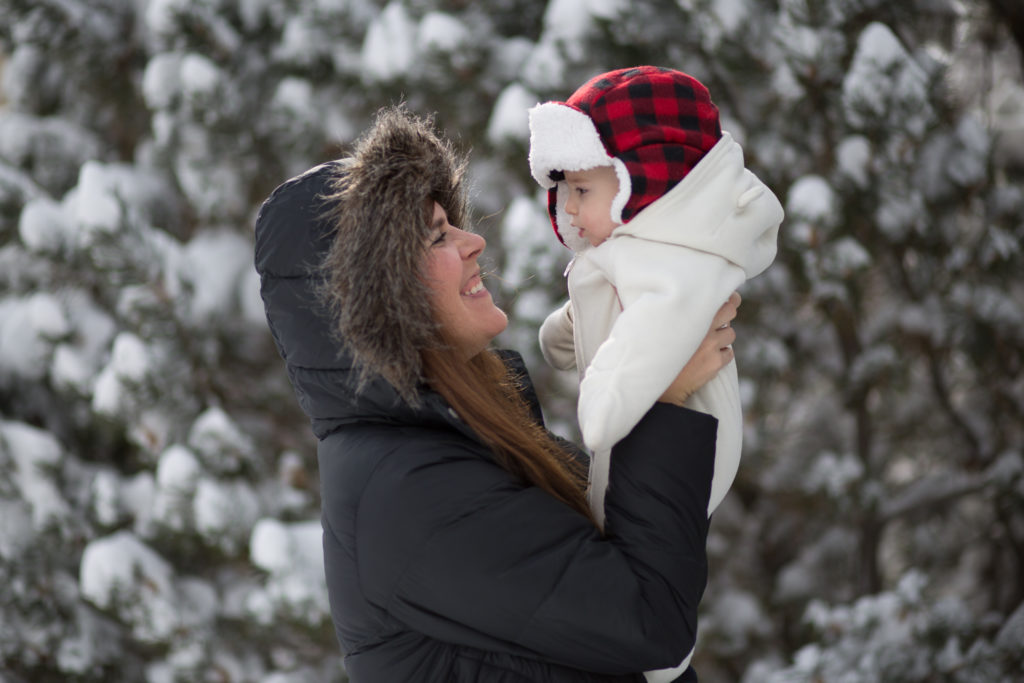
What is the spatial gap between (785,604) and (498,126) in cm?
221

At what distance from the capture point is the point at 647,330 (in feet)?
3.36

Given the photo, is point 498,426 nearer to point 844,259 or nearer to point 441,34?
point 844,259

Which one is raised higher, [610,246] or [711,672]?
[610,246]

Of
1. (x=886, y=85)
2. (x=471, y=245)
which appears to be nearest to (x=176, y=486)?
(x=471, y=245)

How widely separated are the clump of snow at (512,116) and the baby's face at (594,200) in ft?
4.42

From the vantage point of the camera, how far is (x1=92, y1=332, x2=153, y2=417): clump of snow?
278 cm

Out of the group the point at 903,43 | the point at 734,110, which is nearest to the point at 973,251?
the point at 903,43

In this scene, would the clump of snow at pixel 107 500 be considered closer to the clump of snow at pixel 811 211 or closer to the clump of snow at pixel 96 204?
the clump of snow at pixel 96 204

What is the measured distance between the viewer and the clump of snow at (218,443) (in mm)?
2854

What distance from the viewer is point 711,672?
354 centimetres

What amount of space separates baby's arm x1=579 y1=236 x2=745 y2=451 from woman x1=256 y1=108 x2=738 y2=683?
55 mm

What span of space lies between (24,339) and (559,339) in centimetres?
258

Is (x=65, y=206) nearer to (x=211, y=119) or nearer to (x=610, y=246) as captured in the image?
(x=211, y=119)

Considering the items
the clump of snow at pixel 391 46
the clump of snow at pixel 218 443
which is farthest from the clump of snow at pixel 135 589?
the clump of snow at pixel 391 46
